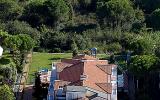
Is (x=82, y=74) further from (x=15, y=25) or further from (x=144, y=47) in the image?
(x=15, y=25)

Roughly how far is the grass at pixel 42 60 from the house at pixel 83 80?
21.5 ft

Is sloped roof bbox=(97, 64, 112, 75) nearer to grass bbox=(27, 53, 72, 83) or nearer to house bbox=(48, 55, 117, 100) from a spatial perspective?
house bbox=(48, 55, 117, 100)

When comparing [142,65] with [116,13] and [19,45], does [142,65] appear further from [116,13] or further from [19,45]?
[116,13]

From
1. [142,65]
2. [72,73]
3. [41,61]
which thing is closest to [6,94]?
[72,73]

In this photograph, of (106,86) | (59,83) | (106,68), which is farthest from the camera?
(106,68)

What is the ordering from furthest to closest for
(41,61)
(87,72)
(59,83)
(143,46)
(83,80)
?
(41,61) < (143,46) < (87,72) < (59,83) < (83,80)

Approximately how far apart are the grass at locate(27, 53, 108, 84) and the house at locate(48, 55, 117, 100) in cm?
656

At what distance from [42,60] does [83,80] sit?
14.1 meters

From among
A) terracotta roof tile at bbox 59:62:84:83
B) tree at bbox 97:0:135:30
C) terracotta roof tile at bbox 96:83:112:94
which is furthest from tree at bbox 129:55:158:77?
tree at bbox 97:0:135:30

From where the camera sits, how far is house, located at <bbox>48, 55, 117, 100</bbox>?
35.3m

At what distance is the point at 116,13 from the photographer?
56.3 m

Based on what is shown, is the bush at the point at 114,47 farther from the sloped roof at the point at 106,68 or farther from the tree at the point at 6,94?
the tree at the point at 6,94

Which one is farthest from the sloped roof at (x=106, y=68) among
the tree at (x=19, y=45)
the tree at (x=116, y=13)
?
the tree at (x=116, y=13)

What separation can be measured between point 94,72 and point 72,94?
3.68m
